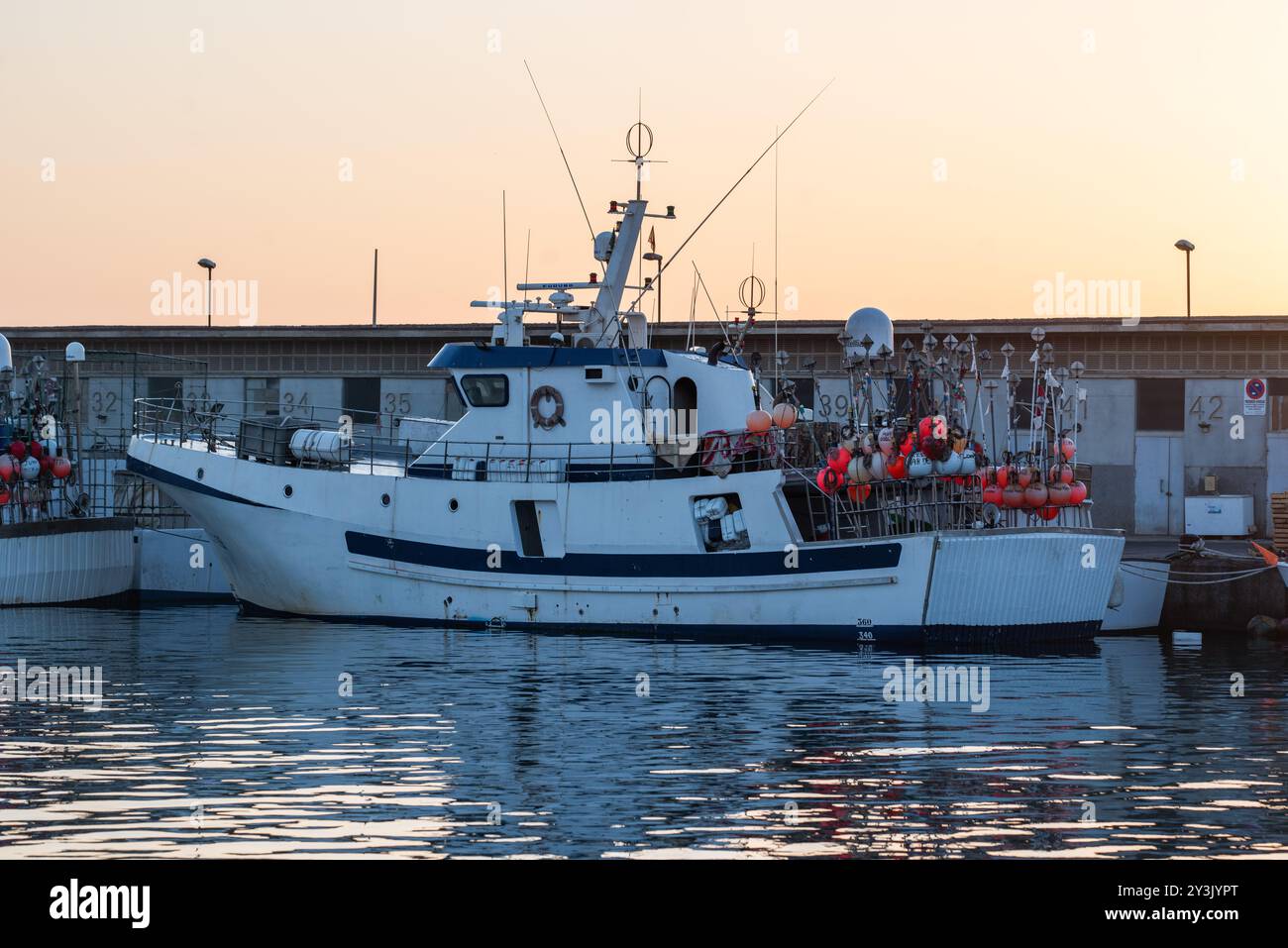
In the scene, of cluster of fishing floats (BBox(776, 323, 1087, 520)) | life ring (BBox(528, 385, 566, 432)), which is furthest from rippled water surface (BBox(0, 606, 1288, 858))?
life ring (BBox(528, 385, 566, 432))

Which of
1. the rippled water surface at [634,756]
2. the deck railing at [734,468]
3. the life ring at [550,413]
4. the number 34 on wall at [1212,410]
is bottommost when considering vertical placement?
the rippled water surface at [634,756]

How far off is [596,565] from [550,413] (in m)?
3.28

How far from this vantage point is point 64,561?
37.6 meters

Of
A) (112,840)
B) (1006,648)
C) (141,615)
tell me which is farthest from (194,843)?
(141,615)

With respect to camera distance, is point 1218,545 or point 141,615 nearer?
point 141,615

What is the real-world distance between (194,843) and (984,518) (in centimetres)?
1868

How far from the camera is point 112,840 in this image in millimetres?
12961

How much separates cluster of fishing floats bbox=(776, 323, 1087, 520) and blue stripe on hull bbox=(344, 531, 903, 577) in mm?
1079

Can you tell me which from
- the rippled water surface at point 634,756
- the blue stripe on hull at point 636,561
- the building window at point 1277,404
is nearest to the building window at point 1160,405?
the building window at point 1277,404

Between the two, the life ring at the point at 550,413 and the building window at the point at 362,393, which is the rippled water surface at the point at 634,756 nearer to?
the life ring at the point at 550,413

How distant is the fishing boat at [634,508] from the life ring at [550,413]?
41mm

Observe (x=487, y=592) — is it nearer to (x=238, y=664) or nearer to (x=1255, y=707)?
(x=238, y=664)

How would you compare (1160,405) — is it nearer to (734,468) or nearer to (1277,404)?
(1277,404)

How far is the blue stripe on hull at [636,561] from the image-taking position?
93.6 ft
